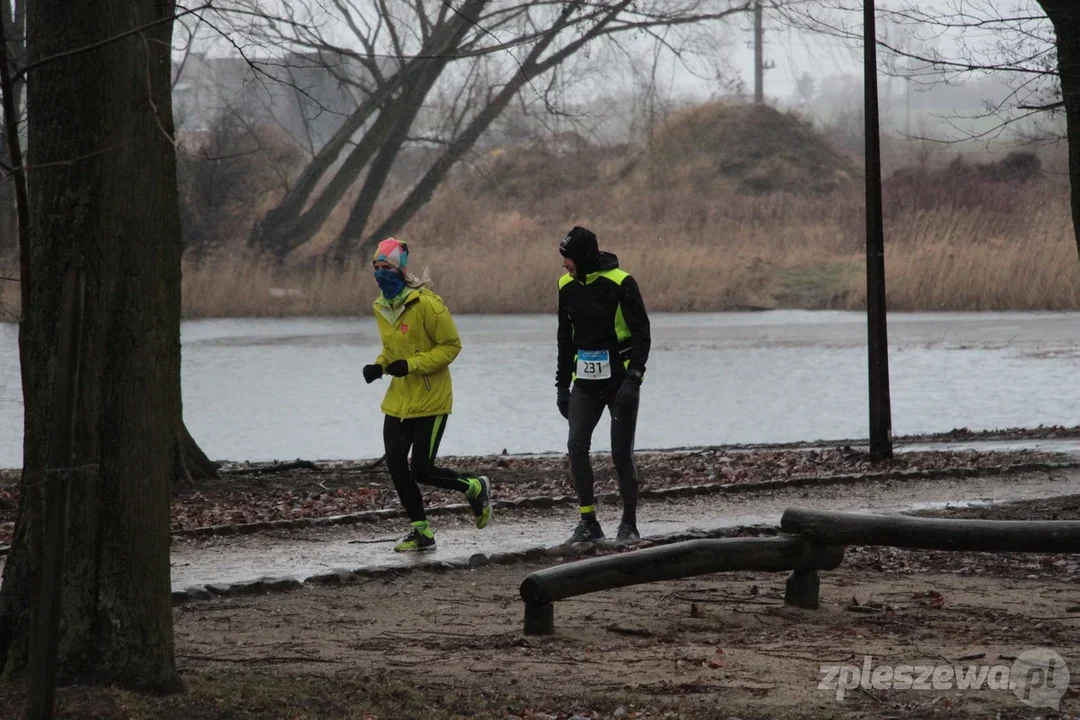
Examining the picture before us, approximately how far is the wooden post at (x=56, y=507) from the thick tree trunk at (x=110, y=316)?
25.5 inches

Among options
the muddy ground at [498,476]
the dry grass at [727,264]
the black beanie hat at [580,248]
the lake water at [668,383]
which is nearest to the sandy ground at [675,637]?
the black beanie hat at [580,248]

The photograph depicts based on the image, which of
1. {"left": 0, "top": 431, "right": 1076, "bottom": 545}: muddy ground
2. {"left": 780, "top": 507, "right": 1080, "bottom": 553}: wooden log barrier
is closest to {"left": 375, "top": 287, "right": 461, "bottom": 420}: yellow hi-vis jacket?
{"left": 0, "top": 431, "right": 1076, "bottom": 545}: muddy ground

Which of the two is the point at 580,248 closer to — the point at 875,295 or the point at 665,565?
the point at 665,565

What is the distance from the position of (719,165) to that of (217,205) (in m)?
24.3

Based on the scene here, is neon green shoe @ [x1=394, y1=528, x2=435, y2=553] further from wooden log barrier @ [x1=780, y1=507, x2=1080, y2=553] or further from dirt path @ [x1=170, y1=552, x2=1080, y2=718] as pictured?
wooden log barrier @ [x1=780, y1=507, x2=1080, y2=553]

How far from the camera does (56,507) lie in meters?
4.25

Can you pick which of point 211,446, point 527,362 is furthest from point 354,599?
point 527,362

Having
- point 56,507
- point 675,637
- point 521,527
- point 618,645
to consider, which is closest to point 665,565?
point 675,637

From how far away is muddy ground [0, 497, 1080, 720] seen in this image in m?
5.17

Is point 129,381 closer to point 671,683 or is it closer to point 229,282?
point 671,683

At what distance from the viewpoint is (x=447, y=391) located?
8914mm

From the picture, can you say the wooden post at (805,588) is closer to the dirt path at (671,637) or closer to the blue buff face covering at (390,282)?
the dirt path at (671,637)

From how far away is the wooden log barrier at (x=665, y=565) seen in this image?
6.42 metres

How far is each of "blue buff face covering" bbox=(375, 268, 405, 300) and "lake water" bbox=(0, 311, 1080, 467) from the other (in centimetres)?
815
